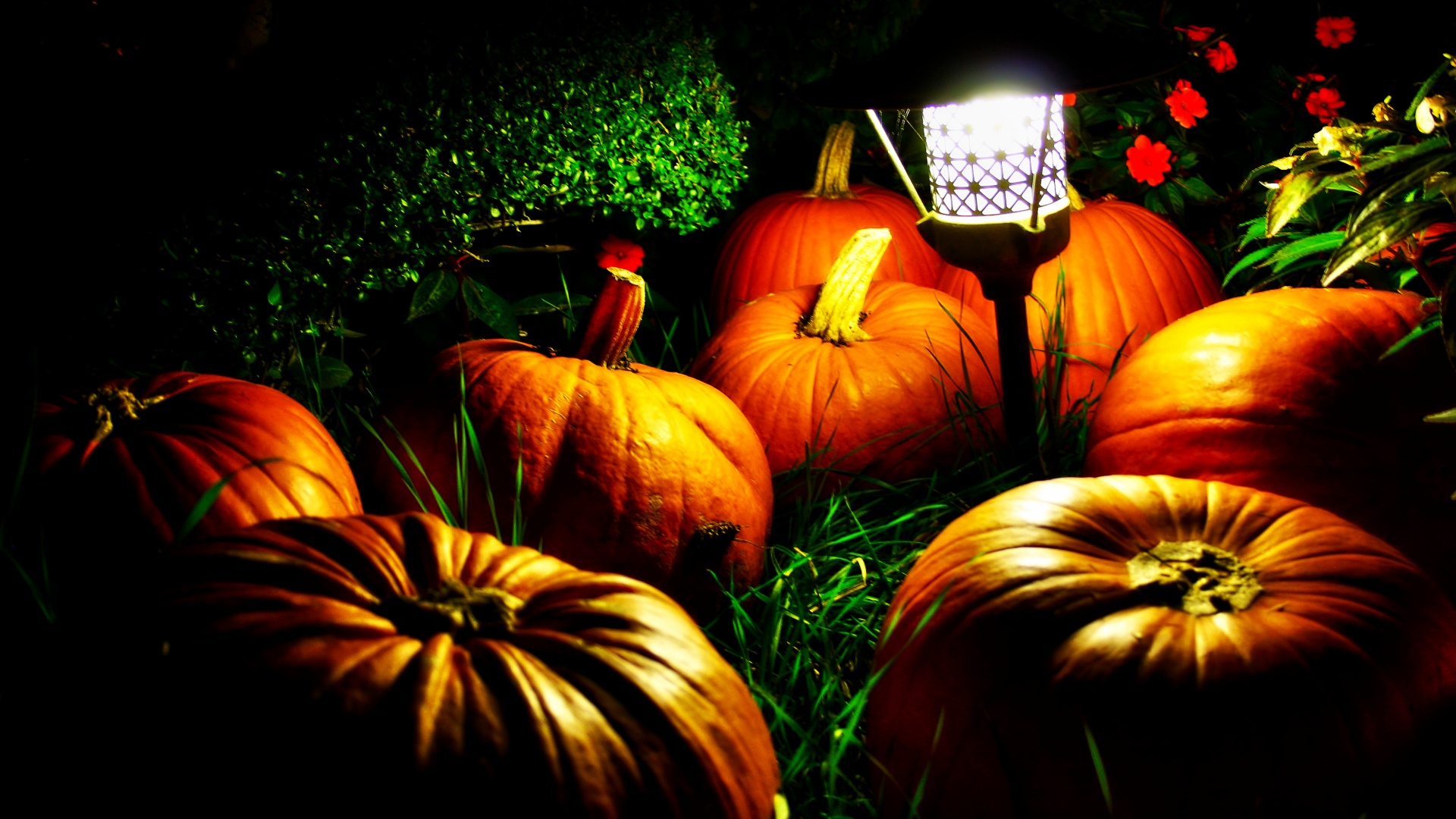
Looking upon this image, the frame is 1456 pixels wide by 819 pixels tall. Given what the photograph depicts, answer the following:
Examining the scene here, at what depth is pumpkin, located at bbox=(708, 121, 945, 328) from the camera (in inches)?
110

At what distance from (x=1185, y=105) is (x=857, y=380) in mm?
1318

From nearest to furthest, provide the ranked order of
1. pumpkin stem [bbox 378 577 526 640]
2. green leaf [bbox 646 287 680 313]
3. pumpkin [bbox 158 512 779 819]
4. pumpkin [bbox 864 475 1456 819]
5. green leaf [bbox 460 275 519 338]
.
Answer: pumpkin [bbox 158 512 779 819]
pumpkin stem [bbox 378 577 526 640]
pumpkin [bbox 864 475 1456 819]
green leaf [bbox 460 275 519 338]
green leaf [bbox 646 287 680 313]

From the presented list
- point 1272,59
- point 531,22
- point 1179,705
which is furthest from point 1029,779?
point 1272,59

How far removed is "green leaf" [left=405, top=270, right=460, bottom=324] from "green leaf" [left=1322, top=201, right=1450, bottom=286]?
1672 millimetres

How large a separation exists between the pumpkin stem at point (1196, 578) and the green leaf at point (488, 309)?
57.6 inches

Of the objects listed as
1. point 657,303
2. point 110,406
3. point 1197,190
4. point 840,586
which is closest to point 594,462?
point 840,586

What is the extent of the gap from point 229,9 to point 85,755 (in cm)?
152

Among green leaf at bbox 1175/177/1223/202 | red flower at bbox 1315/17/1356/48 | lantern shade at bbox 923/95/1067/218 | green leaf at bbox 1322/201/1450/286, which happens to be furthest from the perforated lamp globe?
red flower at bbox 1315/17/1356/48

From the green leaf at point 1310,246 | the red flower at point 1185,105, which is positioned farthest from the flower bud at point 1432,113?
the red flower at point 1185,105

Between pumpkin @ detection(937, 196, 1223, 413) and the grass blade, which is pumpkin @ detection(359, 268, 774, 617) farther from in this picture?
pumpkin @ detection(937, 196, 1223, 413)

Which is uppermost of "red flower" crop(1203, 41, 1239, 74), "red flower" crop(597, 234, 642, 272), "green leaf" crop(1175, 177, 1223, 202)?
"red flower" crop(1203, 41, 1239, 74)

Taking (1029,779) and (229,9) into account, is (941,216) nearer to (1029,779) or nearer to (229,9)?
(1029,779)

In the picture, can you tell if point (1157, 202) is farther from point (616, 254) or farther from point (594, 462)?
point (594, 462)

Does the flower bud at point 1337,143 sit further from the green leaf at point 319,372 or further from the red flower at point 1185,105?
the green leaf at point 319,372
